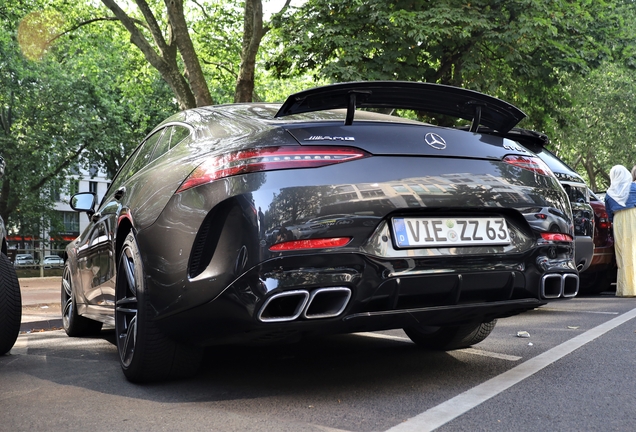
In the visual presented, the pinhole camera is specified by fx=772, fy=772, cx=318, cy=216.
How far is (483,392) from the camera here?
356cm

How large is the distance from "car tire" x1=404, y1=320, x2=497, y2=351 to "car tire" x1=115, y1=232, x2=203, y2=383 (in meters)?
1.59

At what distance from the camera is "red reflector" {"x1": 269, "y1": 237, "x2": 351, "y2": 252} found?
320 centimetres

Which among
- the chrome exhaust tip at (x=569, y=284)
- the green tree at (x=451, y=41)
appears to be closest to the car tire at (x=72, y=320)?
the chrome exhaust tip at (x=569, y=284)

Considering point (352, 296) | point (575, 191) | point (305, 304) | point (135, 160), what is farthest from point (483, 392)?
point (575, 191)

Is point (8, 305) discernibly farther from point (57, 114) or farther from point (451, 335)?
point (57, 114)

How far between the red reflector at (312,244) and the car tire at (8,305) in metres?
2.53

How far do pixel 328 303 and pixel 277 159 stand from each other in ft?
2.15

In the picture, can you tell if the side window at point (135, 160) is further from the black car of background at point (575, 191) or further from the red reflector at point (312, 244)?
the black car of background at point (575, 191)

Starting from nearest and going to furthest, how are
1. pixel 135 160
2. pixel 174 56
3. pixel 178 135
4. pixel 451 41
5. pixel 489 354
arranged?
1. pixel 178 135
2. pixel 489 354
3. pixel 135 160
4. pixel 174 56
5. pixel 451 41

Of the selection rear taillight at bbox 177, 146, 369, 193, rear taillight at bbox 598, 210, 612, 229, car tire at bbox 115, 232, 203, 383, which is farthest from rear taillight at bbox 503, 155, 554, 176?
rear taillight at bbox 598, 210, 612, 229

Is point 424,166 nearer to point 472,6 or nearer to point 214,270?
point 214,270

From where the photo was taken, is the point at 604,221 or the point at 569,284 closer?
the point at 569,284

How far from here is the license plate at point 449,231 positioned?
11.1 feet

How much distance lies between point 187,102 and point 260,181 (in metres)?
11.6
